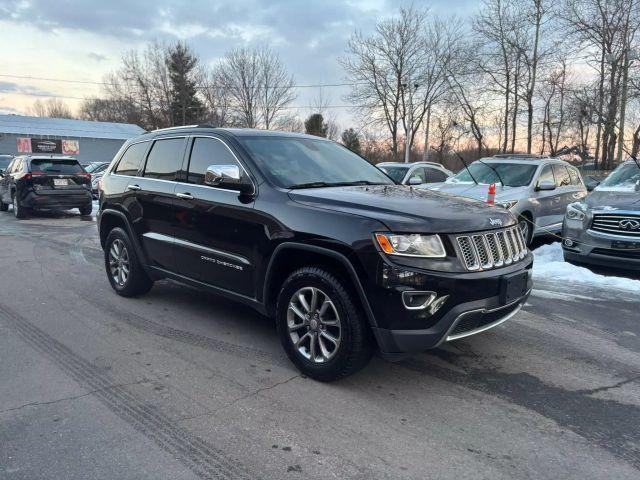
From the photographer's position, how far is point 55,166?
48.3 ft

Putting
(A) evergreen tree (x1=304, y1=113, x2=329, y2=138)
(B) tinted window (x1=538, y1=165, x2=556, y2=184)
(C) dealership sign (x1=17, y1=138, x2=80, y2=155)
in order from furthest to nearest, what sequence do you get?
1. (C) dealership sign (x1=17, y1=138, x2=80, y2=155)
2. (A) evergreen tree (x1=304, y1=113, x2=329, y2=138)
3. (B) tinted window (x1=538, y1=165, x2=556, y2=184)

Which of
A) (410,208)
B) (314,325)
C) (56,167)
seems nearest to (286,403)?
(314,325)

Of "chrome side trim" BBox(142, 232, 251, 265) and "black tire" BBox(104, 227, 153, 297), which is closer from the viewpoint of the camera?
"chrome side trim" BBox(142, 232, 251, 265)

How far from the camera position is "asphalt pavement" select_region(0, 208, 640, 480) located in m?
2.81

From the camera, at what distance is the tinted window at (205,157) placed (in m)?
4.56

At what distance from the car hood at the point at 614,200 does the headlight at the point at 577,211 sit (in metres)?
0.09

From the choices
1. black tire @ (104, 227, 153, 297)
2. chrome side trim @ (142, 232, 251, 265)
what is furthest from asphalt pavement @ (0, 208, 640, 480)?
chrome side trim @ (142, 232, 251, 265)

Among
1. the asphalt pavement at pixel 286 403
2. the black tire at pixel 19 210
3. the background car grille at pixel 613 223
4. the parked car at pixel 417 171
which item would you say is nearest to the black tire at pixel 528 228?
the background car grille at pixel 613 223

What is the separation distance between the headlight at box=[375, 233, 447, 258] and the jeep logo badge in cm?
501

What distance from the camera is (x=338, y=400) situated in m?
3.53

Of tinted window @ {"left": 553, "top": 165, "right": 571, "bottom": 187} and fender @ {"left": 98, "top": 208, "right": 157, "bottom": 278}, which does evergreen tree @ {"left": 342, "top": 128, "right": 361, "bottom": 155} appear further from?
fender @ {"left": 98, "top": 208, "right": 157, "bottom": 278}

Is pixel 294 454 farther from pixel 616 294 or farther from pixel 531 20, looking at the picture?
pixel 531 20

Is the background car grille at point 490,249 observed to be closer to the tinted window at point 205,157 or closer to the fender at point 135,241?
the tinted window at point 205,157

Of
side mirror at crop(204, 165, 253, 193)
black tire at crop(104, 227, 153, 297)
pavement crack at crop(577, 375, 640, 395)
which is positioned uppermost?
side mirror at crop(204, 165, 253, 193)
